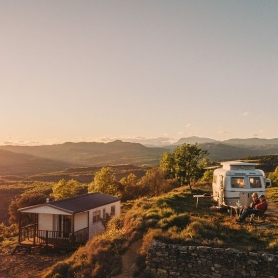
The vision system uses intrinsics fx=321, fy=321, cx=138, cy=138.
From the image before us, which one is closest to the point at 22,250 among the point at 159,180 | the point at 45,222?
the point at 45,222

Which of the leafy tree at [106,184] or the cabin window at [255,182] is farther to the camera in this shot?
the leafy tree at [106,184]

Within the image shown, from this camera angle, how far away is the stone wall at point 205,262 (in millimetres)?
11891

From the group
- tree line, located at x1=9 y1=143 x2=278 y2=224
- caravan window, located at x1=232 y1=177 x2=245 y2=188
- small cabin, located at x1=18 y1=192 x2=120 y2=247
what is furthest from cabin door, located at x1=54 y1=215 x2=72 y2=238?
tree line, located at x1=9 y1=143 x2=278 y2=224

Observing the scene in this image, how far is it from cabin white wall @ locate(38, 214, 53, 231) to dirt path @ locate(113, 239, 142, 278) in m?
11.9

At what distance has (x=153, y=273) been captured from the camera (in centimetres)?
1331

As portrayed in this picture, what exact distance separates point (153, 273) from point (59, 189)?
107 ft

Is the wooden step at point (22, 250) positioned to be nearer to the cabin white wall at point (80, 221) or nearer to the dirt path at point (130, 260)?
the cabin white wall at point (80, 221)

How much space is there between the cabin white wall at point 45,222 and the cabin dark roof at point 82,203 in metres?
1.12

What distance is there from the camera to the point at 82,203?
27250mm

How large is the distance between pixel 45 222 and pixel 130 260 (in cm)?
1295

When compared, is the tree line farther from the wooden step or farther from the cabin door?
the wooden step

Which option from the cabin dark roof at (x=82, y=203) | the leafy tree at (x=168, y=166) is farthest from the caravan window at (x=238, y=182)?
the leafy tree at (x=168, y=166)

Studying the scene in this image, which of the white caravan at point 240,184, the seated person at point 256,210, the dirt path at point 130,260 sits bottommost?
the dirt path at point 130,260

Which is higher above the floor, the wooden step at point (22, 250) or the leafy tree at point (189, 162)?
the leafy tree at point (189, 162)
